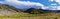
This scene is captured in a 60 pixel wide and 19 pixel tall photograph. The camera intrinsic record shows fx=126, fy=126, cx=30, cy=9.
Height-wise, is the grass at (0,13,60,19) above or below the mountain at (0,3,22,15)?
below

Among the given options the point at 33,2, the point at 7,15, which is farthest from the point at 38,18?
the point at 7,15

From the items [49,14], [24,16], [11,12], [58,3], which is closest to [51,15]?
[49,14]

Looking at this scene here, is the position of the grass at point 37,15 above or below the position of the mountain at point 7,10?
below

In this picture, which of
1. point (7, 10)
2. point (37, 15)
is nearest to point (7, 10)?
point (7, 10)

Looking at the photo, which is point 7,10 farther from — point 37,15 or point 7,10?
point 37,15

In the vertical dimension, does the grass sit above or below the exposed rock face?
below

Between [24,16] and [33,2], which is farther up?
[33,2]

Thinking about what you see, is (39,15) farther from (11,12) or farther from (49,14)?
(11,12)

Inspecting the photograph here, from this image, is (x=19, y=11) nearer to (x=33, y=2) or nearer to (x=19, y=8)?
(x=19, y=8)

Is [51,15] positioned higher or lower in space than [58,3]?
lower
